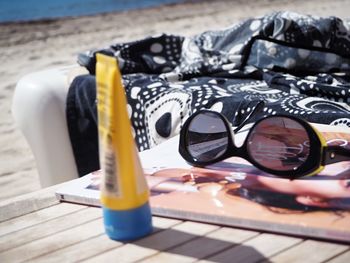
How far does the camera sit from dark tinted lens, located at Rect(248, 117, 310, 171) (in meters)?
0.89

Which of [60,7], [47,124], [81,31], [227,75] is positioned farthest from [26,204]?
[60,7]

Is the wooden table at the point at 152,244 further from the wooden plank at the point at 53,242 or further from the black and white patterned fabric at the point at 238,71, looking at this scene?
the black and white patterned fabric at the point at 238,71

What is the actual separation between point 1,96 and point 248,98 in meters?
2.90

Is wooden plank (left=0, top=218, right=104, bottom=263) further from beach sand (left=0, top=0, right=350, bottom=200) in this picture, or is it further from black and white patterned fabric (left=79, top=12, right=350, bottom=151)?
beach sand (left=0, top=0, right=350, bottom=200)

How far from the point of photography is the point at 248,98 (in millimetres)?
1464

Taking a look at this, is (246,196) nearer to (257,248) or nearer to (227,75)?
(257,248)

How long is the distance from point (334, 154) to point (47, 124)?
105 centimetres

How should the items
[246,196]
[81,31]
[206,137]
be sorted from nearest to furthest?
[246,196], [206,137], [81,31]

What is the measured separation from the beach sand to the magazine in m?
1.90

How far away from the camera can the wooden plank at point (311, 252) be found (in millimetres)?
727

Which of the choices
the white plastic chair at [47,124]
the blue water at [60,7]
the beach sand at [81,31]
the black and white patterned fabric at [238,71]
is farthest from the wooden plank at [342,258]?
the blue water at [60,7]

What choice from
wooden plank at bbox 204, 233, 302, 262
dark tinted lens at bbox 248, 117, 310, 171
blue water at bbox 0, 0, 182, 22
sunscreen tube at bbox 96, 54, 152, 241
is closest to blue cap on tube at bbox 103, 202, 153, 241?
sunscreen tube at bbox 96, 54, 152, 241

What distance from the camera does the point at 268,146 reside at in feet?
3.05

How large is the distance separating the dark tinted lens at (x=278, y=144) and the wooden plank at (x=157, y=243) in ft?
0.51
